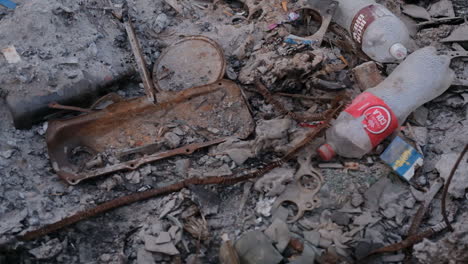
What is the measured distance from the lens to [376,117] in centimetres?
268

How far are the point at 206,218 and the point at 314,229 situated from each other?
2.07 ft

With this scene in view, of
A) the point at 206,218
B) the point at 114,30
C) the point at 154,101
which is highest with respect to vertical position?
the point at 114,30

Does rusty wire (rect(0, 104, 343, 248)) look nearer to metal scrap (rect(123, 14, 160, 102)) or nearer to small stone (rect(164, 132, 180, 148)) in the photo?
small stone (rect(164, 132, 180, 148))

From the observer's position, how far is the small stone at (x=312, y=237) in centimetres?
240

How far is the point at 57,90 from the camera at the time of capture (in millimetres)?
3027

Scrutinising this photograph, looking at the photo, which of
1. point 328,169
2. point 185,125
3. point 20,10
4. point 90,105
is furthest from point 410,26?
point 20,10

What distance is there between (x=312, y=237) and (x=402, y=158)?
30.3 inches

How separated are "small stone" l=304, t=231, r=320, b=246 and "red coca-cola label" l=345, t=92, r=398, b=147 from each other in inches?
28.0

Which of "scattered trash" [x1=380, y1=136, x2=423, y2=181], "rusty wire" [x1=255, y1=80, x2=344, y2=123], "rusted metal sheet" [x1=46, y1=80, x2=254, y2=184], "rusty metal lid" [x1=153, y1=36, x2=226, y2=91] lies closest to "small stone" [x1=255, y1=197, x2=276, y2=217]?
"rusted metal sheet" [x1=46, y1=80, x2=254, y2=184]

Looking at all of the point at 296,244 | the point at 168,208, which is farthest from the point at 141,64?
the point at 296,244

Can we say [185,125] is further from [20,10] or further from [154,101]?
[20,10]

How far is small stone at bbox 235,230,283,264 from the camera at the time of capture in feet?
7.50

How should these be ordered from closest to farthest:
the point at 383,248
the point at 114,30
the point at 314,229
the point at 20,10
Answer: the point at 383,248 < the point at 314,229 < the point at 20,10 < the point at 114,30

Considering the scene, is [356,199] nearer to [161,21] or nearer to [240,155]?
[240,155]
